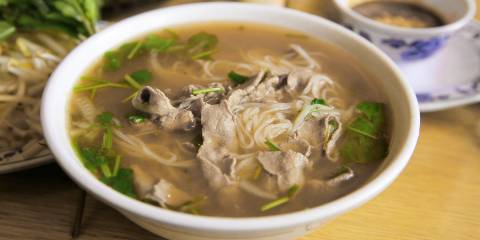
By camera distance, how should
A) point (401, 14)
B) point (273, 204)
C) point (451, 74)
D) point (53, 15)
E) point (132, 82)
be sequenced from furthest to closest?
1. point (401, 14)
2. point (451, 74)
3. point (53, 15)
4. point (132, 82)
5. point (273, 204)

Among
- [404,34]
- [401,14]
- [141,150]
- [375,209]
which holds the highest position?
[141,150]

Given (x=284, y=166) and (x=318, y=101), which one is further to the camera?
(x=318, y=101)

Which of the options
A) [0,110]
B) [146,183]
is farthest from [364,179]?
[0,110]

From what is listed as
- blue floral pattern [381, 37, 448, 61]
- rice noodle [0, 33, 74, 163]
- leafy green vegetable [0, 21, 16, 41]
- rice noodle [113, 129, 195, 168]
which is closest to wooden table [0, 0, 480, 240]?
rice noodle [0, 33, 74, 163]

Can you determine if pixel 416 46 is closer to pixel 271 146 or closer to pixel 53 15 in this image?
pixel 271 146

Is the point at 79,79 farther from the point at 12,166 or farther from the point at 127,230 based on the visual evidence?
the point at 127,230

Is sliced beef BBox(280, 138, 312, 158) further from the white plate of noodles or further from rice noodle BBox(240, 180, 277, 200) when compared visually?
the white plate of noodles

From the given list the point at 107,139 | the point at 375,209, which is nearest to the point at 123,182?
the point at 107,139
